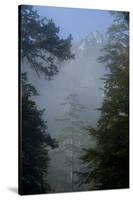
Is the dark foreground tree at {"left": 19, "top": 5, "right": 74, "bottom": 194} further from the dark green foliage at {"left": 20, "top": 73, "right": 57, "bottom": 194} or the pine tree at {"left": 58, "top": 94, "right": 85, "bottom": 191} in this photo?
the pine tree at {"left": 58, "top": 94, "right": 85, "bottom": 191}

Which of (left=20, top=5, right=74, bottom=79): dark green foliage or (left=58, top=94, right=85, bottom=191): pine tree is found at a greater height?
(left=20, top=5, right=74, bottom=79): dark green foliage

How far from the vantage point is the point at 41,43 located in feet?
27.3

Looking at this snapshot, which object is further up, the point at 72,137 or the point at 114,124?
the point at 114,124

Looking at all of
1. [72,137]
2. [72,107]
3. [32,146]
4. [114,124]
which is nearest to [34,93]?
[72,107]

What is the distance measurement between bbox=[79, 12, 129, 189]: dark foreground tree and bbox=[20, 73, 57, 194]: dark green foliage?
0.64 meters

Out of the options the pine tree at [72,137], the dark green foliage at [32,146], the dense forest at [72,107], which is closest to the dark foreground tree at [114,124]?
the dense forest at [72,107]

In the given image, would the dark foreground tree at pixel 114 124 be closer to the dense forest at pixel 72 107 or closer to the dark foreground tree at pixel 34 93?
the dense forest at pixel 72 107

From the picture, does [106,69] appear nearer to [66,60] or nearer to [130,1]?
[66,60]

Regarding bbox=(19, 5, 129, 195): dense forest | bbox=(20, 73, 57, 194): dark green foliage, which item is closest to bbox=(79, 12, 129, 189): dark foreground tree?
bbox=(19, 5, 129, 195): dense forest

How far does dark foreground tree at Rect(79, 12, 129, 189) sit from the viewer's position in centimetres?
869

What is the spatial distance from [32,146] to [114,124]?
135 cm

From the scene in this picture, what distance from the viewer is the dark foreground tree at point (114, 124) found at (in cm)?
869

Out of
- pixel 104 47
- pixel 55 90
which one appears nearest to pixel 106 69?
pixel 104 47

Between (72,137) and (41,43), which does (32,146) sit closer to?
(72,137)
